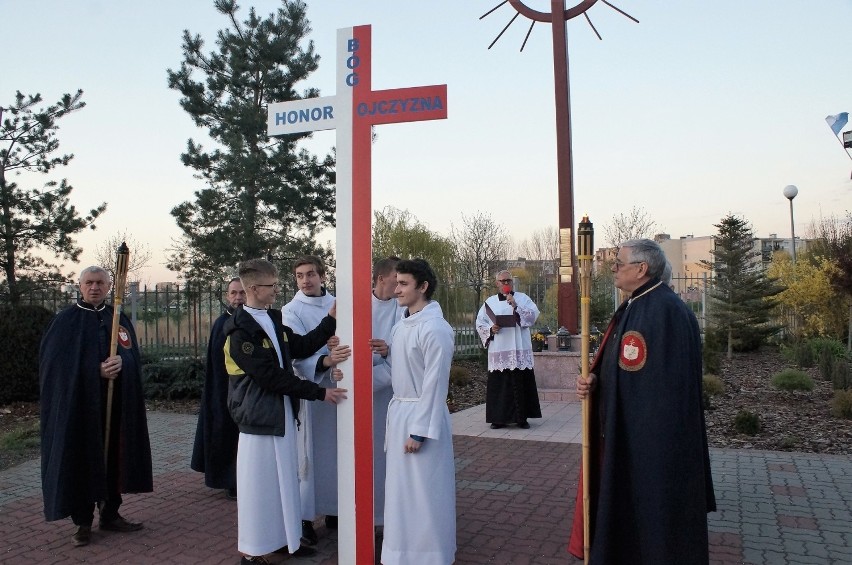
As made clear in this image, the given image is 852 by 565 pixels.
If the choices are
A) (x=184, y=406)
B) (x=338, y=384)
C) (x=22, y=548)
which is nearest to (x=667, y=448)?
(x=338, y=384)

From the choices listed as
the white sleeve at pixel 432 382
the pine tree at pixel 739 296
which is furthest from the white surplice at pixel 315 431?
the pine tree at pixel 739 296

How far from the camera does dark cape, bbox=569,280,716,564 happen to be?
3.63m

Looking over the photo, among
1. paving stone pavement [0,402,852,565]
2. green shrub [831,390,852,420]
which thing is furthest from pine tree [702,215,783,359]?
paving stone pavement [0,402,852,565]

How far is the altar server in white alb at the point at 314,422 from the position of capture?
508 centimetres

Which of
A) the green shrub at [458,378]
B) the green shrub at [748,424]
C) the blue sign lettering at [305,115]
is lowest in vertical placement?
the green shrub at [748,424]

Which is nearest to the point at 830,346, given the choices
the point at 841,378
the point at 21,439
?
the point at 841,378

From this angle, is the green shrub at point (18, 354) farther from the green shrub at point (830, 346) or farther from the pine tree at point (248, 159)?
the green shrub at point (830, 346)

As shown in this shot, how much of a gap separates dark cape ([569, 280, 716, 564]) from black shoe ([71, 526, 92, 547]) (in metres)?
3.62

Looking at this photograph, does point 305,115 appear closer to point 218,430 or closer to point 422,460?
point 422,460

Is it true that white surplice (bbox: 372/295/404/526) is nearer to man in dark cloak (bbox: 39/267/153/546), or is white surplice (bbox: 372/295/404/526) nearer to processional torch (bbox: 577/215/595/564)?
processional torch (bbox: 577/215/595/564)

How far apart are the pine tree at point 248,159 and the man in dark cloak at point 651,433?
13331 millimetres

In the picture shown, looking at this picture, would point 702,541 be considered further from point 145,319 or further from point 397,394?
point 145,319

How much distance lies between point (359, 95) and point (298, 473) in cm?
255

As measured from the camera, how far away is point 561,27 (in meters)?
12.8
